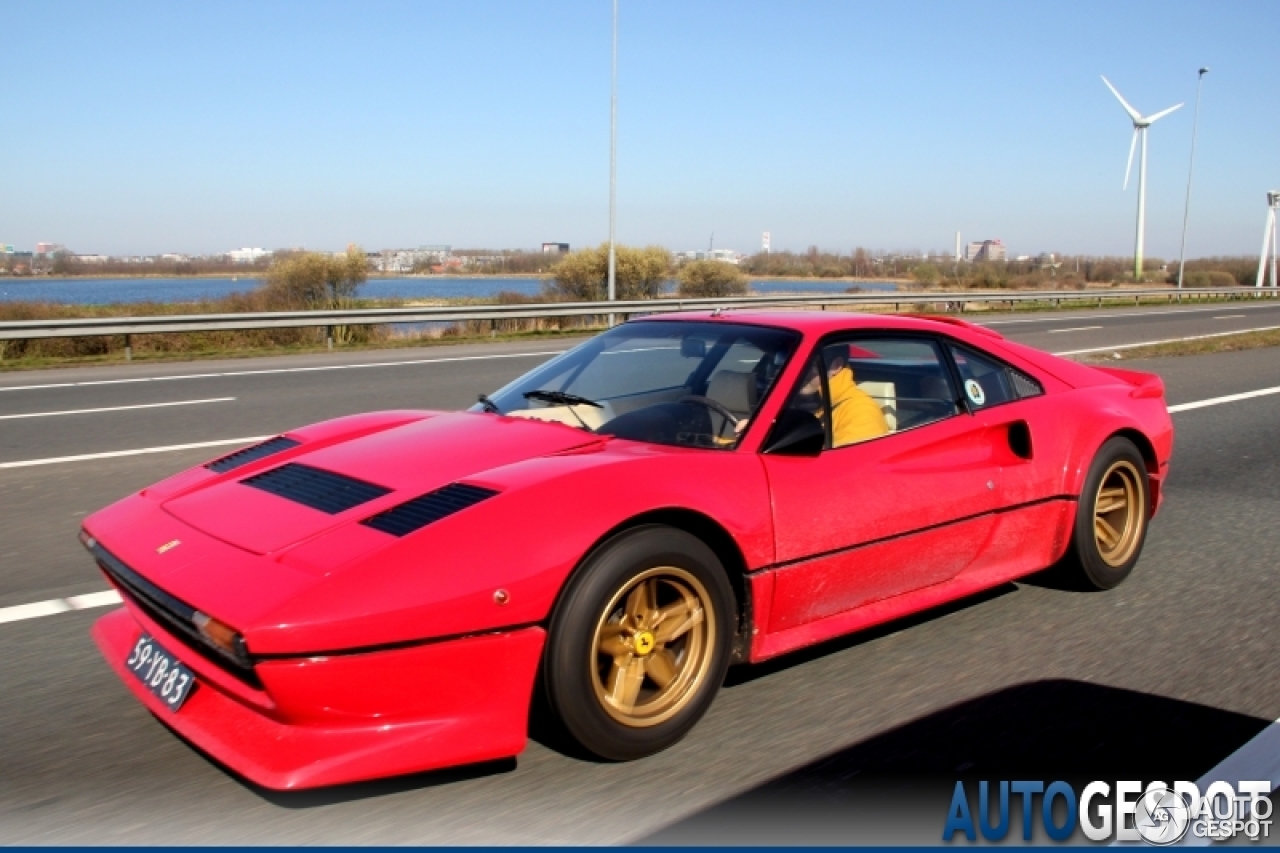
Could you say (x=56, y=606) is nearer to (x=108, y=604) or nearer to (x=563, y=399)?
(x=108, y=604)

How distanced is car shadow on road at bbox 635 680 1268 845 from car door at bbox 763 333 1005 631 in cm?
53

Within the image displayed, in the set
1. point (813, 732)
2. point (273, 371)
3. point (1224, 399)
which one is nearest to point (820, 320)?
point (813, 732)

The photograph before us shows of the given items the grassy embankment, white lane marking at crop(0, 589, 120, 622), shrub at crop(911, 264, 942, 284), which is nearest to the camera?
white lane marking at crop(0, 589, 120, 622)

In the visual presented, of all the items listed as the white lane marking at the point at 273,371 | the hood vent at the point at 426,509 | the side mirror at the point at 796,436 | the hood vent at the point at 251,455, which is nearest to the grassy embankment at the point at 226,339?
the white lane marking at the point at 273,371

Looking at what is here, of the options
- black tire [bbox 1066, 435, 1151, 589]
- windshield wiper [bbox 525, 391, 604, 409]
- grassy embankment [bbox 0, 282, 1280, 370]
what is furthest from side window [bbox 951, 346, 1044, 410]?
grassy embankment [bbox 0, 282, 1280, 370]

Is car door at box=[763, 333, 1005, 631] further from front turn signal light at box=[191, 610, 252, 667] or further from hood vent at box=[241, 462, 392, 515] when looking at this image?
front turn signal light at box=[191, 610, 252, 667]

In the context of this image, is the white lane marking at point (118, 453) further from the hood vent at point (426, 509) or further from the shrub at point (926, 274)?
the shrub at point (926, 274)

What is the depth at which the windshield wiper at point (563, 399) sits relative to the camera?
4422mm

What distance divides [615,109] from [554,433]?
23795 millimetres

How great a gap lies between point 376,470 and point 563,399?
100 centimetres

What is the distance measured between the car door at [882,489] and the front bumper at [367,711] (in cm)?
108

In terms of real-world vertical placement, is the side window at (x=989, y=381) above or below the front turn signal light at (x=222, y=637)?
above

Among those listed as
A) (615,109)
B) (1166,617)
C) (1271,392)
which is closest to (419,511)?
(1166,617)

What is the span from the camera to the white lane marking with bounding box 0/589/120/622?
4.73 meters
